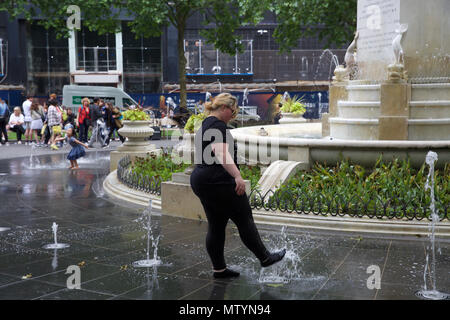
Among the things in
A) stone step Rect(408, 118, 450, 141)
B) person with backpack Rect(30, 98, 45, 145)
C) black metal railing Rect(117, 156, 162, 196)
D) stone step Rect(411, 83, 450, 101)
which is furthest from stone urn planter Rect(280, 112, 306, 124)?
person with backpack Rect(30, 98, 45, 145)

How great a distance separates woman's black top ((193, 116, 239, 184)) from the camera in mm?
5383

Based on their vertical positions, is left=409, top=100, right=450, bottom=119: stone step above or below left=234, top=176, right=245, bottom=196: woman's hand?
above

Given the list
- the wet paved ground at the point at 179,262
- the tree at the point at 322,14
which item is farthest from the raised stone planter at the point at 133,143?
the tree at the point at 322,14

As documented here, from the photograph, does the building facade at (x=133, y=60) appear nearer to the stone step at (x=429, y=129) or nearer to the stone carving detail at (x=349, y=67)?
the stone carving detail at (x=349, y=67)

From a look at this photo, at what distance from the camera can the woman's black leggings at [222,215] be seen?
5.46 m

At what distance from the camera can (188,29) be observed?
148 feet

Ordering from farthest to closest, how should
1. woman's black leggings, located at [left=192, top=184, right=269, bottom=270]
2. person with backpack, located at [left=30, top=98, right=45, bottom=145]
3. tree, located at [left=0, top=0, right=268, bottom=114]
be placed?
tree, located at [left=0, top=0, right=268, bottom=114] < person with backpack, located at [left=30, top=98, right=45, bottom=145] < woman's black leggings, located at [left=192, top=184, right=269, bottom=270]

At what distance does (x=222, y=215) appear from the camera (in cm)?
556

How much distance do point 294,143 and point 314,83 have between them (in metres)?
35.8

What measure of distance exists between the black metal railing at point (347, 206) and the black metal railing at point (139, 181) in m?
2.20

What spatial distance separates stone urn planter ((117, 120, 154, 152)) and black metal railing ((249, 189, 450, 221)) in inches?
265
